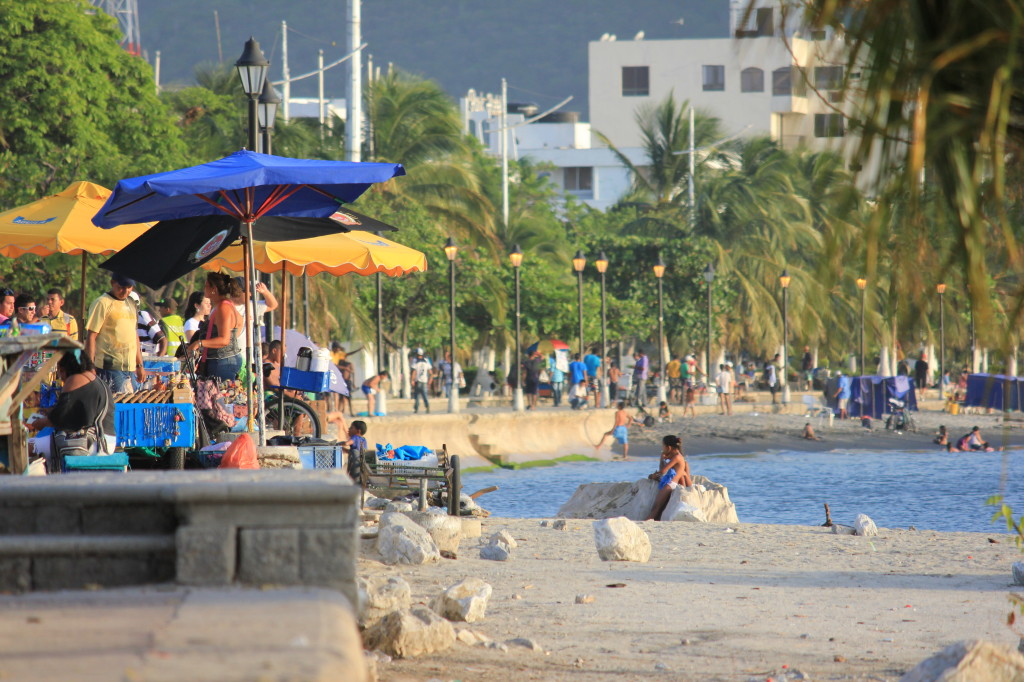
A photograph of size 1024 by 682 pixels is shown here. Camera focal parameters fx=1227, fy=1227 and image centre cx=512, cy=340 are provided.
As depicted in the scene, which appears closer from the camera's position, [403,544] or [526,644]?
[526,644]

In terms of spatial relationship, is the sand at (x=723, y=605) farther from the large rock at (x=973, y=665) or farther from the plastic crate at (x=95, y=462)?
the plastic crate at (x=95, y=462)

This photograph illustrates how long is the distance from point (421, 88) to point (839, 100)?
3666 cm

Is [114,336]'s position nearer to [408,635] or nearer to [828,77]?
[408,635]

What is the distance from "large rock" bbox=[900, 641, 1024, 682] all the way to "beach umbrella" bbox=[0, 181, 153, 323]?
26.4 ft

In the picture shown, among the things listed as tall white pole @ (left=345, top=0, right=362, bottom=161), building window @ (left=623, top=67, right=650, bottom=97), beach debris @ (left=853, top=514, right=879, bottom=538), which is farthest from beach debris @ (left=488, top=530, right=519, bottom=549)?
building window @ (left=623, top=67, right=650, bottom=97)

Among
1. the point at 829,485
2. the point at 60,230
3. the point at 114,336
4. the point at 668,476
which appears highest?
the point at 60,230

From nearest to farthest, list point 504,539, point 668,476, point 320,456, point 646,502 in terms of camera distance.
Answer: point 320,456 → point 504,539 → point 668,476 → point 646,502

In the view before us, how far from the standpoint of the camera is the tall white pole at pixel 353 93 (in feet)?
97.6

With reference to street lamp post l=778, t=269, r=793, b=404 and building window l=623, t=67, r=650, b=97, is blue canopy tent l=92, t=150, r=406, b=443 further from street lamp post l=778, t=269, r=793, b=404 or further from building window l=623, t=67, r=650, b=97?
building window l=623, t=67, r=650, b=97

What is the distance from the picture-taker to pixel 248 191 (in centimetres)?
912

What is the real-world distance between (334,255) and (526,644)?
6.45 m

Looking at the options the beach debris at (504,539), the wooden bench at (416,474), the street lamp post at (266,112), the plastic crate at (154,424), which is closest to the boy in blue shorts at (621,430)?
the wooden bench at (416,474)

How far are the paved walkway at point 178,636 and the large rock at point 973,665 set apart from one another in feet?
9.86

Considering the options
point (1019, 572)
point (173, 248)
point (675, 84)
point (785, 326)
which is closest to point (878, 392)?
point (785, 326)
